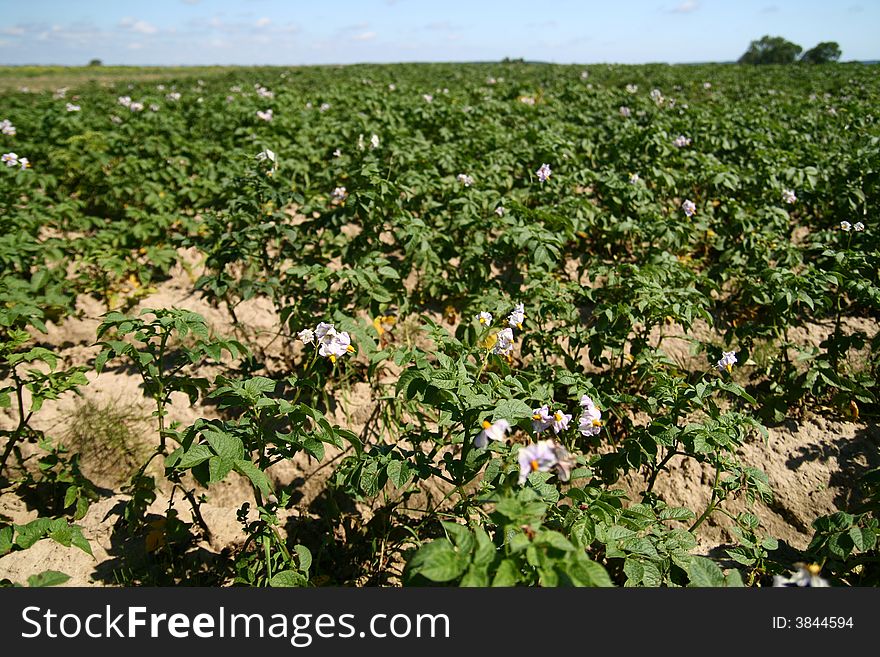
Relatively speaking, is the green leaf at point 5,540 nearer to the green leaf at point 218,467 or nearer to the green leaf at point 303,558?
the green leaf at point 218,467

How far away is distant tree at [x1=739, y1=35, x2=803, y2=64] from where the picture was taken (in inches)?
1661

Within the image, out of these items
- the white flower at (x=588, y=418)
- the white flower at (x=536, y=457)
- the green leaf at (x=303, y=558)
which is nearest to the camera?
the white flower at (x=536, y=457)

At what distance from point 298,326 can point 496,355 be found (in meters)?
1.25

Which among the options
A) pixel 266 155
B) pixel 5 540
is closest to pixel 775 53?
pixel 266 155

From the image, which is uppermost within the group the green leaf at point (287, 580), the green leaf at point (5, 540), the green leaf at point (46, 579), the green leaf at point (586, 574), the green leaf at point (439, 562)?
the green leaf at point (439, 562)

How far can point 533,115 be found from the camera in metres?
7.84

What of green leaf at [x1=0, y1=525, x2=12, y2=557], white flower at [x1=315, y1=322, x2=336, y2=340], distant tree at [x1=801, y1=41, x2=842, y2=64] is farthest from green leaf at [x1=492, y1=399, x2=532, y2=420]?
distant tree at [x1=801, y1=41, x2=842, y2=64]

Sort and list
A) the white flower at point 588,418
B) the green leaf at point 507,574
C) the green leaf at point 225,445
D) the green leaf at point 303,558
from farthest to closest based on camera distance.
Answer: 1. the white flower at point 588,418
2. the green leaf at point 303,558
3. the green leaf at point 225,445
4. the green leaf at point 507,574

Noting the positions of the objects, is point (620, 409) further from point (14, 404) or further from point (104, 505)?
point (14, 404)

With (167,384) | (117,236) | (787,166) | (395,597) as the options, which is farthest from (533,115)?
(395,597)

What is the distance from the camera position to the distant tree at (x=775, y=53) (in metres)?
42.2

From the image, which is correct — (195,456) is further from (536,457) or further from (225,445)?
(536,457)

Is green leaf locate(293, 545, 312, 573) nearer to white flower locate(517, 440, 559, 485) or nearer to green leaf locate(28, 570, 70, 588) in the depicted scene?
green leaf locate(28, 570, 70, 588)

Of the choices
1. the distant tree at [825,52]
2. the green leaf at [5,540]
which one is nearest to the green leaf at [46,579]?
the green leaf at [5,540]
